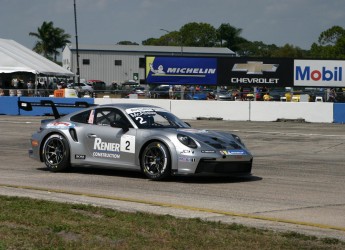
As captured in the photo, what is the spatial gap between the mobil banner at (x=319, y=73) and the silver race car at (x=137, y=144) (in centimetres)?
2824

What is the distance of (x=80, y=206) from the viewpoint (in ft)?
29.1

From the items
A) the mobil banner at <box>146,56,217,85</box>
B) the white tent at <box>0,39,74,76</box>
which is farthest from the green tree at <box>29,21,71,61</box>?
the mobil banner at <box>146,56,217,85</box>

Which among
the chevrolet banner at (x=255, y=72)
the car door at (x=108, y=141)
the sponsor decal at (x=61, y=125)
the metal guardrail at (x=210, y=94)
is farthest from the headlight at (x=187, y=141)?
the chevrolet banner at (x=255, y=72)

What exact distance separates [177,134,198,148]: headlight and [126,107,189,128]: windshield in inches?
30.5

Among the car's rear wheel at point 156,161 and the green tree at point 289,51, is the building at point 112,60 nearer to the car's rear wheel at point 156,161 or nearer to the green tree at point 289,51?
the green tree at point 289,51

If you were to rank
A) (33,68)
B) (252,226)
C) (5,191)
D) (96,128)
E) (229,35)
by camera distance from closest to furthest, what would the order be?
(252,226), (5,191), (96,128), (33,68), (229,35)

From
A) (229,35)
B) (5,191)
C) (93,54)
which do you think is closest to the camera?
(5,191)

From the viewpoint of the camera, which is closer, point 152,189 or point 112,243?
point 112,243

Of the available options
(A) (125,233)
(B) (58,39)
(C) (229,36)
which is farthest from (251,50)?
(A) (125,233)

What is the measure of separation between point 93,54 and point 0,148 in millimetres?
91758

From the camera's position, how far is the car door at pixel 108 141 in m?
12.5

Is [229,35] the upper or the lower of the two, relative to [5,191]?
upper

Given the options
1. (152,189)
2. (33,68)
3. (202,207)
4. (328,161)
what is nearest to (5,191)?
(152,189)

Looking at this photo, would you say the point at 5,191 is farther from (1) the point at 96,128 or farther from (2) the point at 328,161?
(2) the point at 328,161
